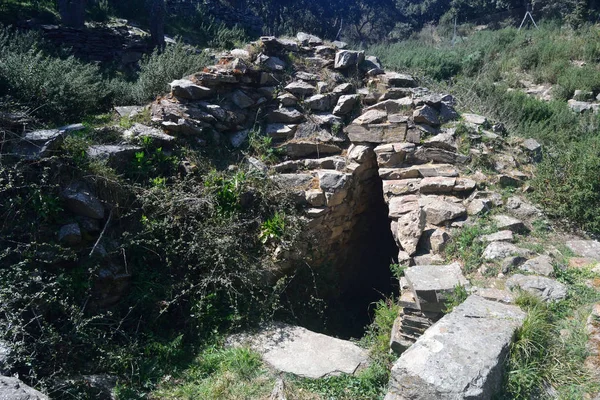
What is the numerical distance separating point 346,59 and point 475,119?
2047mm

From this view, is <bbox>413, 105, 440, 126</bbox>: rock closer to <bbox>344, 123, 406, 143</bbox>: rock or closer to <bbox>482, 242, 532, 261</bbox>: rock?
<bbox>344, 123, 406, 143</bbox>: rock

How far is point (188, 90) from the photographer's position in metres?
6.14

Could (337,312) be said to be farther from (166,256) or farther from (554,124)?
(554,124)

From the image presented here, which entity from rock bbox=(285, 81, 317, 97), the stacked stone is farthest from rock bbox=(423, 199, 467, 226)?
rock bbox=(285, 81, 317, 97)

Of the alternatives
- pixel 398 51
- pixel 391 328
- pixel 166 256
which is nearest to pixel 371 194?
pixel 391 328

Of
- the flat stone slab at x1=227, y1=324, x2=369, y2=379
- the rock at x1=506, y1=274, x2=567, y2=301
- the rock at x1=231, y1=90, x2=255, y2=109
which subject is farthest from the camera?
the rock at x1=231, y1=90, x2=255, y2=109

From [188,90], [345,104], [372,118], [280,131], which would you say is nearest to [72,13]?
[188,90]

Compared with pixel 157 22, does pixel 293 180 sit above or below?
below

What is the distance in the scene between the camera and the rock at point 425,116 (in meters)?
6.25

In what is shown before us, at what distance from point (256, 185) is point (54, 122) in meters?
2.49

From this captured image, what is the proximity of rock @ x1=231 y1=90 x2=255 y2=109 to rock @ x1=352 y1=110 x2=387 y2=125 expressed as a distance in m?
1.44

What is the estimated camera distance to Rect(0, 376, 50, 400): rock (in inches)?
114

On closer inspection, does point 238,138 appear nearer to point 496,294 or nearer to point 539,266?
point 496,294

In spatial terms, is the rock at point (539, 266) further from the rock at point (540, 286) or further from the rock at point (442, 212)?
the rock at point (442, 212)
